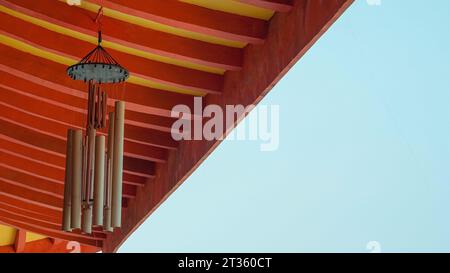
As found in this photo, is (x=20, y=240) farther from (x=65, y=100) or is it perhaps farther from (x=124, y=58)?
(x=124, y=58)

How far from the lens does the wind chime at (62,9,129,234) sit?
5312 mm

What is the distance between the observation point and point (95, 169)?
531 centimetres

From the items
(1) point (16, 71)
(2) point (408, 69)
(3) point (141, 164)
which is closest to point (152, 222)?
(3) point (141, 164)

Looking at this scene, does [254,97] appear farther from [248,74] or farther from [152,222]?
[152,222]

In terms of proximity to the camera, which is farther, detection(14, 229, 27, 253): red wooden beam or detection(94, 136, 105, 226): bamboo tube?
detection(14, 229, 27, 253): red wooden beam

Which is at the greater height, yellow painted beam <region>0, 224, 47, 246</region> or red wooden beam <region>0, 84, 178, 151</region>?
yellow painted beam <region>0, 224, 47, 246</region>

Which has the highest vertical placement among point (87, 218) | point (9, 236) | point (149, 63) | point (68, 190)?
point (9, 236)

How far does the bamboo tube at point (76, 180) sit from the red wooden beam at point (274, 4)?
1.26m

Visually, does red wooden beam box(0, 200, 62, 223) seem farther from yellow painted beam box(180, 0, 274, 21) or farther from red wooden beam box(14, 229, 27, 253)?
yellow painted beam box(180, 0, 274, 21)

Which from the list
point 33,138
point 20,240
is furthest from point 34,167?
point 20,240

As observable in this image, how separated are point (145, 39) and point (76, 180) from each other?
3.56 ft

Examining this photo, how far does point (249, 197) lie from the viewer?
28.7 metres

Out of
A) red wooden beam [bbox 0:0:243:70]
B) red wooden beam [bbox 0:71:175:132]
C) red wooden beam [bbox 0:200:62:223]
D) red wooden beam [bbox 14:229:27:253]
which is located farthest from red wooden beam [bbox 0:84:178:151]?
red wooden beam [bbox 14:229:27:253]

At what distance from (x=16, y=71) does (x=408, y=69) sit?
14.0 metres
